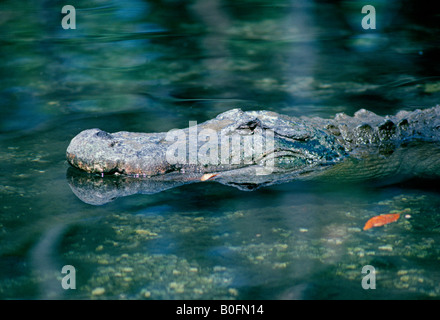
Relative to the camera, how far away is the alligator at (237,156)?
15.2 feet

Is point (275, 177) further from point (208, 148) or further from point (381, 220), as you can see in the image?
point (381, 220)

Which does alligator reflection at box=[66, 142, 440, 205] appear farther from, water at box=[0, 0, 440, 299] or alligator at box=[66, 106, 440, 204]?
water at box=[0, 0, 440, 299]

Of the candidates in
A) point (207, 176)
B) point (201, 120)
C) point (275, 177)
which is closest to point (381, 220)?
point (275, 177)

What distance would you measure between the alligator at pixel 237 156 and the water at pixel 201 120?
0.21 metres

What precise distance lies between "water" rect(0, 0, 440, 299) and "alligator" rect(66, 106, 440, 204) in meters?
0.21

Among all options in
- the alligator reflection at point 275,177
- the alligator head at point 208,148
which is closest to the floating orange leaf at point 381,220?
the alligator reflection at point 275,177

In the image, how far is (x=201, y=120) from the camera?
6.32 m

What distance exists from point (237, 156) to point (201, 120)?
5.43 ft

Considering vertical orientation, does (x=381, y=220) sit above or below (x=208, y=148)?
below

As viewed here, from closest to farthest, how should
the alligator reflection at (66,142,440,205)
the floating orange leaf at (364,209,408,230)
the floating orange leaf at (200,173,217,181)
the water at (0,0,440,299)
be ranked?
the water at (0,0,440,299) < the floating orange leaf at (364,209,408,230) < the alligator reflection at (66,142,440,205) < the floating orange leaf at (200,173,217,181)

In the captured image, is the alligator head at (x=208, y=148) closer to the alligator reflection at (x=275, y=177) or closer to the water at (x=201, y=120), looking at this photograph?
the alligator reflection at (x=275, y=177)

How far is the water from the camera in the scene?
11.0ft

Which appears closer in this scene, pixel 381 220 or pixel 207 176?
pixel 381 220

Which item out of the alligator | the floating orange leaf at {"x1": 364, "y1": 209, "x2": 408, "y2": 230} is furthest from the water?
the alligator
